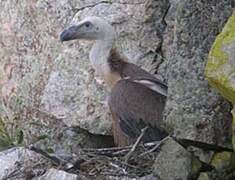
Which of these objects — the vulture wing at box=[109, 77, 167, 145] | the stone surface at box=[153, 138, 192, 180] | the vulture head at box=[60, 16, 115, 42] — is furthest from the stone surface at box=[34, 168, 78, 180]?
the vulture head at box=[60, 16, 115, 42]

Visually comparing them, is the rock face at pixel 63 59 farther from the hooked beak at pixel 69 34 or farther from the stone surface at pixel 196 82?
the stone surface at pixel 196 82

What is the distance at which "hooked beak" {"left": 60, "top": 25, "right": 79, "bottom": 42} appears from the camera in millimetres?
8008

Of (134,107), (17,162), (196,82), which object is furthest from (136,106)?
(196,82)

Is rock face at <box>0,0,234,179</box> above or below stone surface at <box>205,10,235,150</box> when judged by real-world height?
below

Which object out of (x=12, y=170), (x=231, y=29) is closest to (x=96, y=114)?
(x=12, y=170)

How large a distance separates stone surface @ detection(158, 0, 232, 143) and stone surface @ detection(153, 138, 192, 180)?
18 centimetres

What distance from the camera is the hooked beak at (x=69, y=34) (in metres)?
8.01

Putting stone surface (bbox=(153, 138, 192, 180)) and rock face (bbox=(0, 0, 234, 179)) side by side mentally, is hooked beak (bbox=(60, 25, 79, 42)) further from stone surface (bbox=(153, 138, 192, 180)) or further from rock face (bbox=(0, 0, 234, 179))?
stone surface (bbox=(153, 138, 192, 180))

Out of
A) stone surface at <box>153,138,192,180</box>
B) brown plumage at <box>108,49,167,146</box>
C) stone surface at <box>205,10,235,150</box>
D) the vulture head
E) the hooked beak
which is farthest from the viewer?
the vulture head

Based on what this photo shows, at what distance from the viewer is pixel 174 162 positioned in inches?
216

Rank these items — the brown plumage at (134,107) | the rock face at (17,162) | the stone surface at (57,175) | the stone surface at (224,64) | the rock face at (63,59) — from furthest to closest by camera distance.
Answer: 1. the rock face at (63,59)
2. the brown plumage at (134,107)
3. the rock face at (17,162)
4. the stone surface at (57,175)
5. the stone surface at (224,64)

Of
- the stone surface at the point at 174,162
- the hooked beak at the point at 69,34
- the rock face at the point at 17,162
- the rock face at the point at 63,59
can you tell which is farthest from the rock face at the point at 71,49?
the stone surface at the point at 174,162

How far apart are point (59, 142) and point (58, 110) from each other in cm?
35

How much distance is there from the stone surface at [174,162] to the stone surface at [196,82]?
0.59ft
